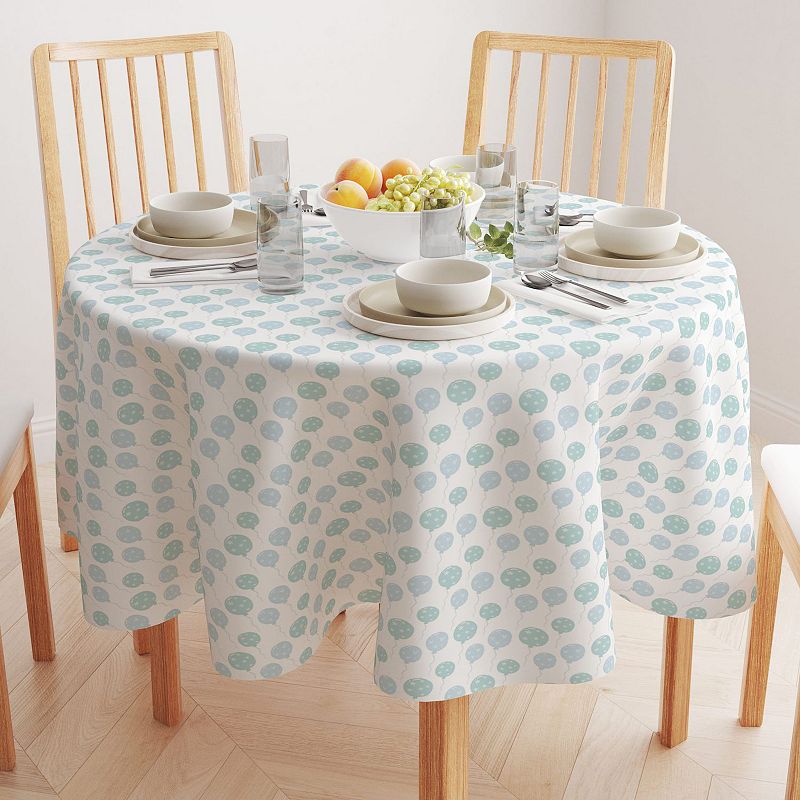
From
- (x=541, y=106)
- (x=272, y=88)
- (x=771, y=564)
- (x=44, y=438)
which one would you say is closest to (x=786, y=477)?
(x=771, y=564)

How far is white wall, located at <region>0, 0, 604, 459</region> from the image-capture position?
2633 millimetres

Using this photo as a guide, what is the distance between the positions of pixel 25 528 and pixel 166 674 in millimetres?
380

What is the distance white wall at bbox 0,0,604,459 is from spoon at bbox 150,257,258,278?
4.29 ft

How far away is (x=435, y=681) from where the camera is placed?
51.7 inches

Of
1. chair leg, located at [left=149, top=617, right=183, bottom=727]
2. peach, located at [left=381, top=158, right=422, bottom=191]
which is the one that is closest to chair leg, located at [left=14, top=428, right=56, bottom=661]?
chair leg, located at [left=149, top=617, right=183, bottom=727]

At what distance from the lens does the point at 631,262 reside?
1.55 m

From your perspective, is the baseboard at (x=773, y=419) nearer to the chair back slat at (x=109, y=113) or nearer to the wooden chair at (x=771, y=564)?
the wooden chair at (x=771, y=564)

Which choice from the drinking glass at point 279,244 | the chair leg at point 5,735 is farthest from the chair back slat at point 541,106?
the chair leg at point 5,735

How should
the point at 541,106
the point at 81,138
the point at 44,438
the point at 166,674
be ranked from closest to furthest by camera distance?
the point at 166,674 < the point at 81,138 < the point at 541,106 < the point at 44,438

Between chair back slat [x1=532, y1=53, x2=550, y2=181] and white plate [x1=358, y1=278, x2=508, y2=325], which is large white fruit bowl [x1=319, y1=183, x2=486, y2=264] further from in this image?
chair back slat [x1=532, y1=53, x2=550, y2=181]

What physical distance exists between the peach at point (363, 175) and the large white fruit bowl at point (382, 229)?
0.05 metres

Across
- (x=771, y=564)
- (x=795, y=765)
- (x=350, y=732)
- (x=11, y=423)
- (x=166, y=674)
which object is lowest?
(x=350, y=732)

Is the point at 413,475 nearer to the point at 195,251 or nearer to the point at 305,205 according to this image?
the point at 195,251

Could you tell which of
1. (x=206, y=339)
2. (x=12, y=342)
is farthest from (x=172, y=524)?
(x=12, y=342)
